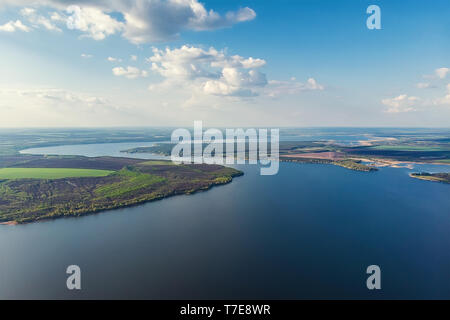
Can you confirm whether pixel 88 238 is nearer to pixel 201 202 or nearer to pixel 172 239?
pixel 172 239

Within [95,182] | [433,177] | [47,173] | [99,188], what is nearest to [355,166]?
[433,177]

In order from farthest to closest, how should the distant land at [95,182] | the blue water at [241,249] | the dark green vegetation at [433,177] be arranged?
the dark green vegetation at [433,177] → the distant land at [95,182] → the blue water at [241,249]

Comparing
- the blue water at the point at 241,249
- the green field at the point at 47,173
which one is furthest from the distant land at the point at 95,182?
the blue water at the point at 241,249

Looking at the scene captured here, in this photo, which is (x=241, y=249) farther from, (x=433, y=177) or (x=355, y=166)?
(x=355, y=166)

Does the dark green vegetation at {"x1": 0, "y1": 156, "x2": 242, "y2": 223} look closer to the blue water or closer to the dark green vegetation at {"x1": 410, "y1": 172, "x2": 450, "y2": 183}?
the blue water

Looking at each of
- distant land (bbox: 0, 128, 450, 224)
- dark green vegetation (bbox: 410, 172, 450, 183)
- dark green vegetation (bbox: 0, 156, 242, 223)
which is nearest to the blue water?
dark green vegetation (bbox: 0, 156, 242, 223)

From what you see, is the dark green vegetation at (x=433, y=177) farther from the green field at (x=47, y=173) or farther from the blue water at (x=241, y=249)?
the green field at (x=47, y=173)
